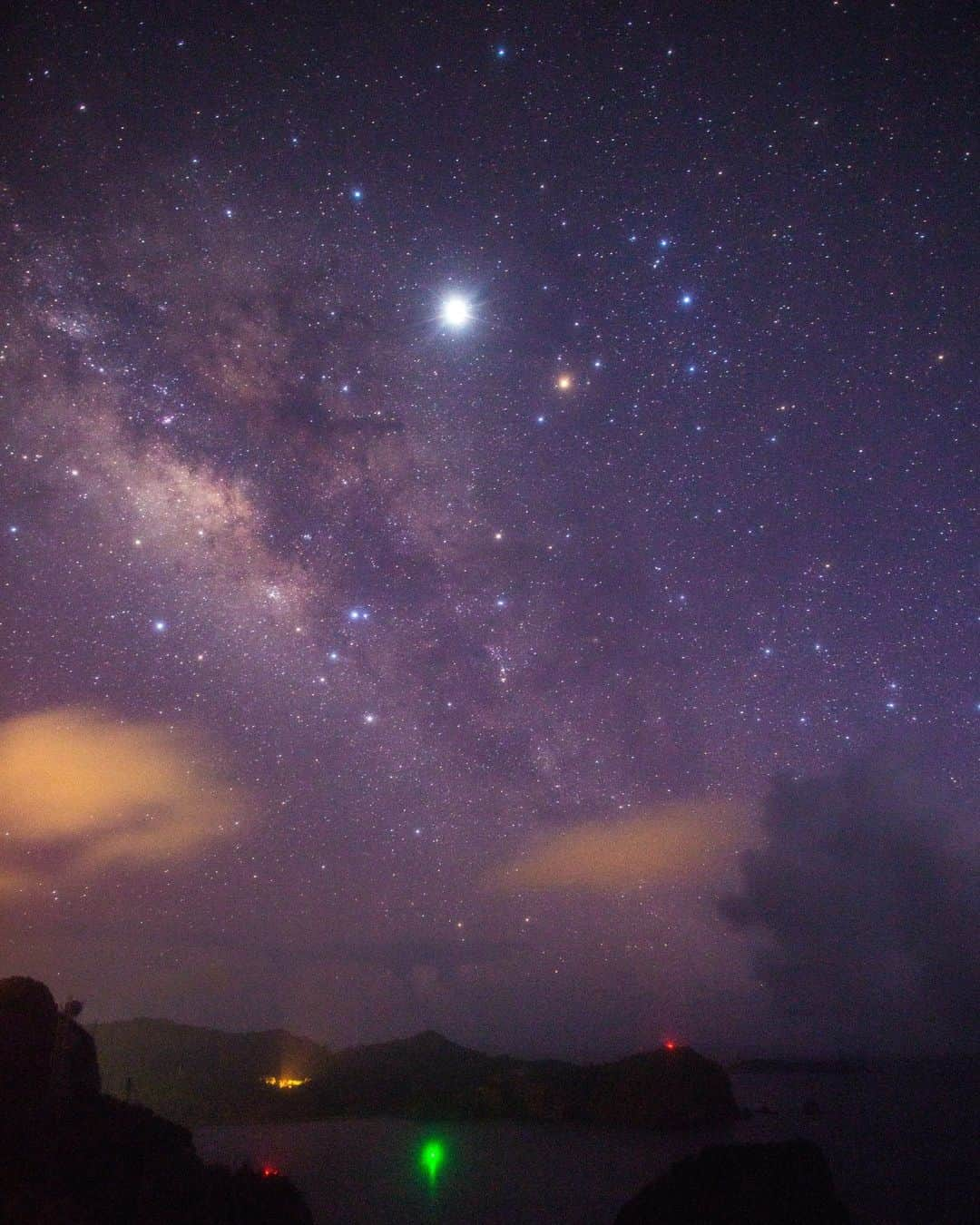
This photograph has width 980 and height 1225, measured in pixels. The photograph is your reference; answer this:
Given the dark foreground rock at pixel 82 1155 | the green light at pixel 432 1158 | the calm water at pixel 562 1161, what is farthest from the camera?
the green light at pixel 432 1158

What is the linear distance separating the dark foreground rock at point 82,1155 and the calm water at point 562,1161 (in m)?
29.2

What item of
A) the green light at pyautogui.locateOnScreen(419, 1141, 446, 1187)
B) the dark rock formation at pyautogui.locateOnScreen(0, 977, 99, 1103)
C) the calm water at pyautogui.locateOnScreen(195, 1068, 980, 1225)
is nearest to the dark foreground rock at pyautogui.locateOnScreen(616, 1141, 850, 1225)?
the dark rock formation at pyautogui.locateOnScreen(0, 977, 99, 1103)

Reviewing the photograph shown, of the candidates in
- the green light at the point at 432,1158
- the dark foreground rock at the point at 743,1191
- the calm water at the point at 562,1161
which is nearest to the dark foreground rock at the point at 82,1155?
the dark foreground rock at the point at 743,1191

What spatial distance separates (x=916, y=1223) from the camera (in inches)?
1570

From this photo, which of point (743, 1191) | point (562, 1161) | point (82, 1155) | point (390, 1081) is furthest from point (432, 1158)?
point (390, 1081)

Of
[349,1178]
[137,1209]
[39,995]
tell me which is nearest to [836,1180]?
[349,1178]

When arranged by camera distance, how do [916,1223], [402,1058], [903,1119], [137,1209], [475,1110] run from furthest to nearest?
[402,1058] < [475,1110] < [903,1119] < [916,1223] < [137,1209]

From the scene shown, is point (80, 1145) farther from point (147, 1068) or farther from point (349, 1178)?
point (147, 1068)

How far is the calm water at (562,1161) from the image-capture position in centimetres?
4591

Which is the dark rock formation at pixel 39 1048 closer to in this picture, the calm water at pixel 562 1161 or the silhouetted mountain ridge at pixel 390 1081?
the calm water at pixel 562 1161

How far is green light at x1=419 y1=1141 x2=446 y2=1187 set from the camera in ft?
206

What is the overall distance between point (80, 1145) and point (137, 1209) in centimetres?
278

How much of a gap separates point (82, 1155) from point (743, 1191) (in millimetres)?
24043

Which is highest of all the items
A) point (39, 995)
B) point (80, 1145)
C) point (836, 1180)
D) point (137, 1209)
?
point (39, 995)
